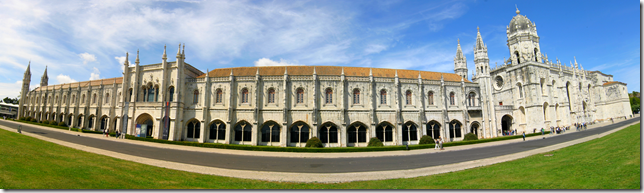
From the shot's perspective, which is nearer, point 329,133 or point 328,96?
point 329,133

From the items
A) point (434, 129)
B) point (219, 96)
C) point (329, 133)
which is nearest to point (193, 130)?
point (219, 96)

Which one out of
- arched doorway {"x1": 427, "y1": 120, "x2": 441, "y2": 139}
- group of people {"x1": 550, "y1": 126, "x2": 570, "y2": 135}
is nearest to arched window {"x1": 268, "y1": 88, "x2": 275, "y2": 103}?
arched doorway {"x1": 427, "y1": 120, "x2": 441, "y2": 139}

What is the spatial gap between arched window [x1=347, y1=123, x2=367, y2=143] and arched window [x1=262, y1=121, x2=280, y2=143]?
1021cm

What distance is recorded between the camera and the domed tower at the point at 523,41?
55.4 meters

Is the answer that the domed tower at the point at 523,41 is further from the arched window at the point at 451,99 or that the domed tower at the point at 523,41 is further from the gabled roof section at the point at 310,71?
the gabled roof section at the point at 310,71

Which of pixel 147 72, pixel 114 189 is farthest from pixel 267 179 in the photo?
pixel 147 72

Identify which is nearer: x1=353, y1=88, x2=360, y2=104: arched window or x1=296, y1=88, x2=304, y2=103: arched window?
x1=296, y1=88, x2=304, y2=103: arched window

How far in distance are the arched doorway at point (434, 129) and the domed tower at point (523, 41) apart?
31.0 metres

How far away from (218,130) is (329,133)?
53.1 feet

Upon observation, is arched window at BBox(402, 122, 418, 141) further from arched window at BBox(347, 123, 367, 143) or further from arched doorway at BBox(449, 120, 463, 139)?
arched doorway at BBox(449, 120, 463, 139)

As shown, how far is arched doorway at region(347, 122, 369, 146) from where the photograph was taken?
36.7 meters

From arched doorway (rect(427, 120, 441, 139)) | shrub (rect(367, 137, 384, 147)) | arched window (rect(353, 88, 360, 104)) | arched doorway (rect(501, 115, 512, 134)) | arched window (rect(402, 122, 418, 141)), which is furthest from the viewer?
arched doorway (rect(501, 115, 512, 134))

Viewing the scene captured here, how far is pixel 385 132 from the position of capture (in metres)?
37.5

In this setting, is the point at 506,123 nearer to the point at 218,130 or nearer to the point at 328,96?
the point at 328,96
